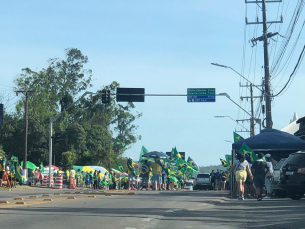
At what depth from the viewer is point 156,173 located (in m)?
33.4

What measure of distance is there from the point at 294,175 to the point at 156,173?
48.8 ft

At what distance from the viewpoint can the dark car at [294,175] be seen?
63.4 feet

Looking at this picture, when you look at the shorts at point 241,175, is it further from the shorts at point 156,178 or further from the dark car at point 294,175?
the shorts at point 156,178

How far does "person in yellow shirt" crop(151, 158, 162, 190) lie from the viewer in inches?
1303

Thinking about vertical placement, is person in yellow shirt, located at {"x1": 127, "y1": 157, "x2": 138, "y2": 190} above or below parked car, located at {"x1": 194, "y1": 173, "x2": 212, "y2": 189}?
above

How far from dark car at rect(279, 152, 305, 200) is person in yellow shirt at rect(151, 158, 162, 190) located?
543 inches

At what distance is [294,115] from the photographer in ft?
293

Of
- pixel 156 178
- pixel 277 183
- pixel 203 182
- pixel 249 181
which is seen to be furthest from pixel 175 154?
pixel 277 183

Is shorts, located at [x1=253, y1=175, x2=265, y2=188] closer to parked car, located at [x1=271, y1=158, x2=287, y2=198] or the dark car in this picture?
parked car, located at [x1=271, y1=158, x2=287, y2=198]

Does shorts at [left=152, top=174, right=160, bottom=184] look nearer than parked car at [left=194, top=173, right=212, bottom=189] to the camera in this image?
Yes

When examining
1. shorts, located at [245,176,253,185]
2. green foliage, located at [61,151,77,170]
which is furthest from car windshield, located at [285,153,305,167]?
green foliage, located at [61,151,77,170]

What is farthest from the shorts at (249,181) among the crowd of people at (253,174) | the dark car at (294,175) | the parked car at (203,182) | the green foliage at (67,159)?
the green foliage at (67,159)

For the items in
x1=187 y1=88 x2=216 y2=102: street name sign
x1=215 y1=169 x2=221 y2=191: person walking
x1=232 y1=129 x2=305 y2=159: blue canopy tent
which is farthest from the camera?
x1=215 y1=169 x2=221 y2=191: person walking

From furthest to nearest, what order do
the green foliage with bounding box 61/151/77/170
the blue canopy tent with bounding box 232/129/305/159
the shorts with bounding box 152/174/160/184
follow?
the green foliage with bounding box 61/151/77/170 < the shorts with bounding box 152/174/160/184 < the blue canopy tent with bounding box 232/129/305/159
